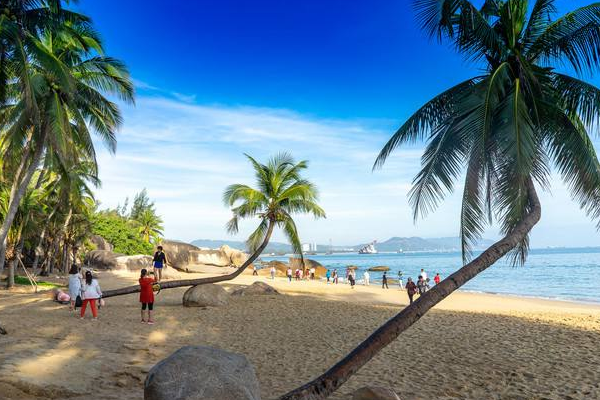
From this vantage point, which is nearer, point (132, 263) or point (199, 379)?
point (199, 379)

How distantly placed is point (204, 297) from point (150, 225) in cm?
4922

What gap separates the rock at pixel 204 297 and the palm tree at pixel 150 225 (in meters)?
46.6

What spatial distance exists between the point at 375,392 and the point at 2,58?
1158cm

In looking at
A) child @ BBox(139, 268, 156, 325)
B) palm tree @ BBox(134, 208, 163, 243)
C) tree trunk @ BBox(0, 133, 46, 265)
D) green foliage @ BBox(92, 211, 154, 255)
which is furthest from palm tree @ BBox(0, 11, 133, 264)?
palm tree @ BBox(134, 208, 163, 243)

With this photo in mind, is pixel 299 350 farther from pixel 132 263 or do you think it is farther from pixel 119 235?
pixel 119 235

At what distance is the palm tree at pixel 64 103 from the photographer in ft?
43.4

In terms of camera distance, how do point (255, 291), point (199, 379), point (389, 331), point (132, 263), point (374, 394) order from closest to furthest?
point (199, 379) → point (389, 331) → point (374, 394) → point (255, 291) → point (132, 263)

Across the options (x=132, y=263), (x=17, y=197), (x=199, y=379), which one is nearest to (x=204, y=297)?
(x=17, y=197)

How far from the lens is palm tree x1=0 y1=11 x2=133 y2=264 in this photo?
1324 cm

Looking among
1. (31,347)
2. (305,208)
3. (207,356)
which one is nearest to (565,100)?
(207,356)

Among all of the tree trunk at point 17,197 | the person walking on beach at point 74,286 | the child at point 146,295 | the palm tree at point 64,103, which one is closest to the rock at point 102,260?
the palm tree at point 64,103

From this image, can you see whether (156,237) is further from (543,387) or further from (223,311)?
(543,387)

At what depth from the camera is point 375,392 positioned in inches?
211

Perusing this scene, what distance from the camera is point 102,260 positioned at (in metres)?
33.9
